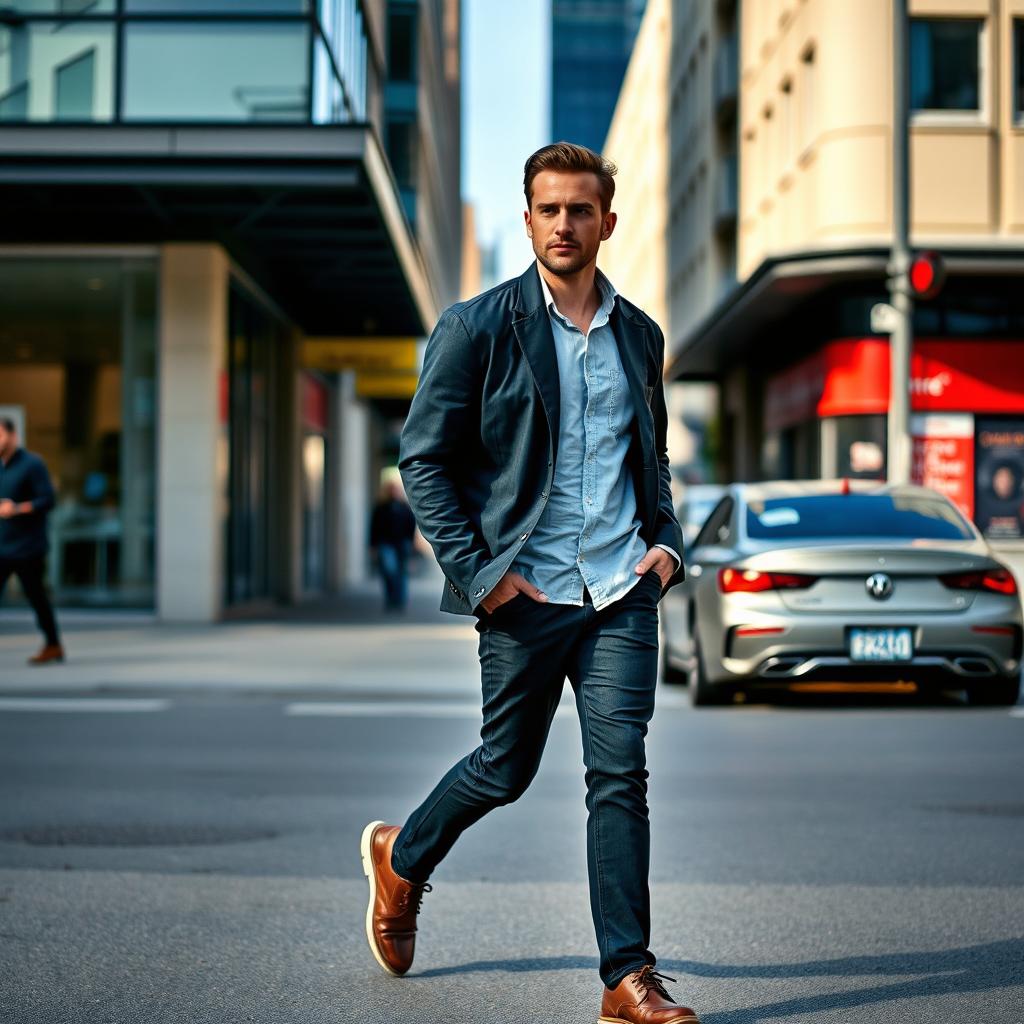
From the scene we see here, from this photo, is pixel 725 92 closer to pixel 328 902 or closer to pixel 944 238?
pixel 944 238

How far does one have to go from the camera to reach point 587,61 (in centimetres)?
17925

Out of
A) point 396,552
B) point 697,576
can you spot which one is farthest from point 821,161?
point 697,576

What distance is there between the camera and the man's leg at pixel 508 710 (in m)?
4.00

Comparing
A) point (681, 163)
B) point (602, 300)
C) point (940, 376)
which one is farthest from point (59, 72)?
point (681, 163)

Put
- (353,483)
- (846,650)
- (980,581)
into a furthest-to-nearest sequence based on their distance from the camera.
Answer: (353,483)
(980,581)
(846,650)

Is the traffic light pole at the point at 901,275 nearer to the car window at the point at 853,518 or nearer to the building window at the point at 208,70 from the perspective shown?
the car window at the point at 853,518

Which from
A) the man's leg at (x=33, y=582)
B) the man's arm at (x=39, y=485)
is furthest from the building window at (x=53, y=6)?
the man's leg at (x=33, y=582)

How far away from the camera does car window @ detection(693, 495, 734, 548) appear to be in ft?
39.0

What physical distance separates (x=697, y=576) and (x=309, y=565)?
17.9m

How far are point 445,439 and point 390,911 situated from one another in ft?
3.94

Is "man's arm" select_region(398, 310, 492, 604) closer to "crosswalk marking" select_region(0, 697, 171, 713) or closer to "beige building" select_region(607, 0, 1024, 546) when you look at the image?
"crosswalk marking" select_region(0, 697, 171, 713)

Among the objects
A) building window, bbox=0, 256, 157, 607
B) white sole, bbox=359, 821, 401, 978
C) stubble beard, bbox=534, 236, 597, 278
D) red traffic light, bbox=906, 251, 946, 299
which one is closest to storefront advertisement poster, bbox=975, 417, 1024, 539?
red traffic light, bbox=906, 251, 946, 299

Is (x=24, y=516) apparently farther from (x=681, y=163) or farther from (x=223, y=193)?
(x=681, y=163)

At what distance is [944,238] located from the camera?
24266mm
